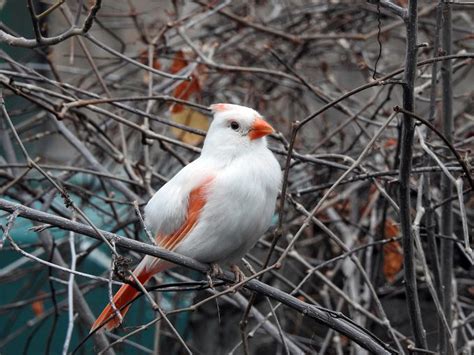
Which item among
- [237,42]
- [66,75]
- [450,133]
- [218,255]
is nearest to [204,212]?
[218,255]

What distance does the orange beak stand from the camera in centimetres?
248

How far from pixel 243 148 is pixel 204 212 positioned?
0.24 meters

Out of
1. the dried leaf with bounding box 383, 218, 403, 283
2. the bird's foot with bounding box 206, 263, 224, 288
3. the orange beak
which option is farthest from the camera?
the dried leaf with bounding box 383, 218, 403, 283

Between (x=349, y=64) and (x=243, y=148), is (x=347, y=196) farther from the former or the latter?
(x=243, y=148)

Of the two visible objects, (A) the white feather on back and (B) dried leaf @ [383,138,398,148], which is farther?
(B) dried leaf @ [383,138,398,148]

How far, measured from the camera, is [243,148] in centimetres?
247

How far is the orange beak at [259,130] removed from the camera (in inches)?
97.5

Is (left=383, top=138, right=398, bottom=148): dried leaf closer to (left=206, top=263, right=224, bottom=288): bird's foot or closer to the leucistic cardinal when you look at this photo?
the leucistic cardinal

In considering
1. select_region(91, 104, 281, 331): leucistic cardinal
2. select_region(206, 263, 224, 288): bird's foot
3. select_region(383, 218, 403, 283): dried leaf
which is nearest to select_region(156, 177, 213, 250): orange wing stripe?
select_region(91, 104, 281, 331): leucistic cardinal

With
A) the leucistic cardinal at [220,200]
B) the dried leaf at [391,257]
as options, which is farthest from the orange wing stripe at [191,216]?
the dried leaf at [391,257]

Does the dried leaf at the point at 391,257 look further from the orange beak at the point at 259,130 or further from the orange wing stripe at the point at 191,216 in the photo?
the orange wing stripe at the point at 191,216

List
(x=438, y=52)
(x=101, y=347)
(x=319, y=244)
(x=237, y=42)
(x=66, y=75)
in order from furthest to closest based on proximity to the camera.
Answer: (x=66, y=75) → (x=237, y=42) → (x=319, y=244) → (x=101, y=347) → (x=438, y=52)

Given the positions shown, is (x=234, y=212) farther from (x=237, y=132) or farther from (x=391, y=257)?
(x=391, y=257)

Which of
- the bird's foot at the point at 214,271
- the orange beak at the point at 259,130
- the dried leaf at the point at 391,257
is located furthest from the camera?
the dried leaf at the point at 391,257
